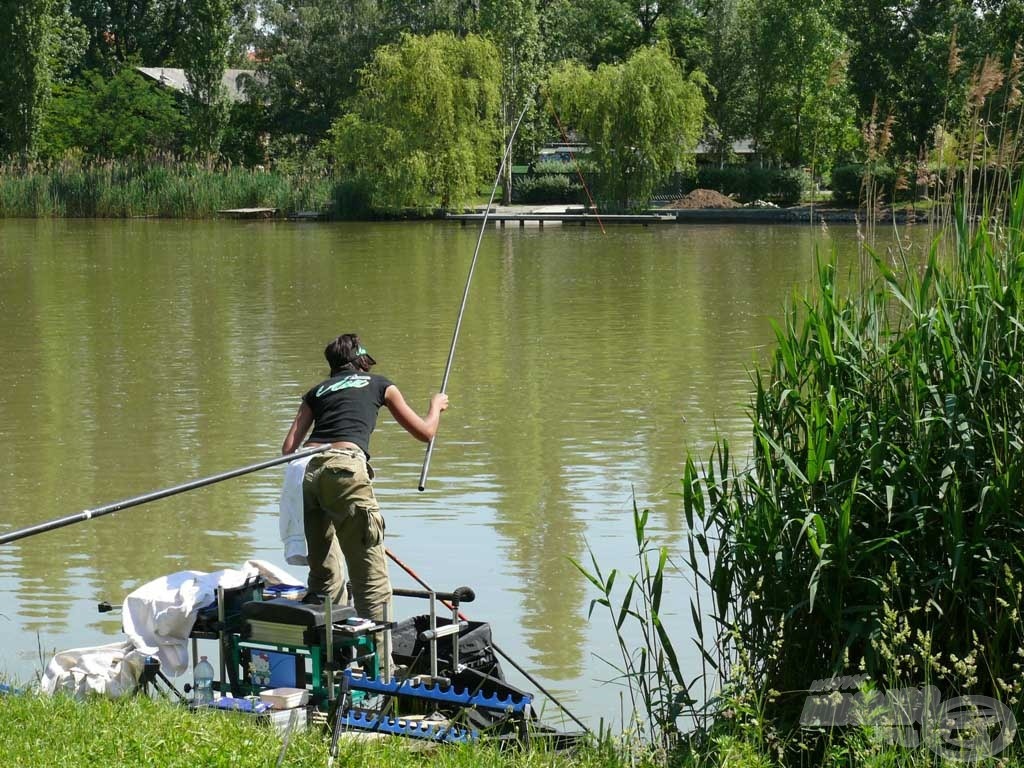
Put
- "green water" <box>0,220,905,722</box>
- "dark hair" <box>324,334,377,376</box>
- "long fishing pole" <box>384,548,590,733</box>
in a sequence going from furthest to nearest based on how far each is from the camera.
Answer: "green water" <box>0,220,905,722</box> → "dark hair" <box>324,334,377,376</box> → "long fishing pole" <box>384,548,590,733</box>

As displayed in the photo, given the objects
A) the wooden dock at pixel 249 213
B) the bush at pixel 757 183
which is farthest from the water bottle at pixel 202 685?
the bush at pixel 757 183

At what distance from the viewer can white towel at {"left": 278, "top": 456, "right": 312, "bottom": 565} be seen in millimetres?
5457

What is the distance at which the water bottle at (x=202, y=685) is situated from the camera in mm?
5074

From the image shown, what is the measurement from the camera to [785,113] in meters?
53.7

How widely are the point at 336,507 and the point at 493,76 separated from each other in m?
39.4

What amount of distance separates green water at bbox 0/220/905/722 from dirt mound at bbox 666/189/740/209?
58.6ft

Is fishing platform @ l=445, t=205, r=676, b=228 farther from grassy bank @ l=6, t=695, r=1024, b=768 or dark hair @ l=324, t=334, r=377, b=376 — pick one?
grassy bank @ l=6, t=695, r=1024, b=768

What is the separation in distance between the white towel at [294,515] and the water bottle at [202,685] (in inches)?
21.3

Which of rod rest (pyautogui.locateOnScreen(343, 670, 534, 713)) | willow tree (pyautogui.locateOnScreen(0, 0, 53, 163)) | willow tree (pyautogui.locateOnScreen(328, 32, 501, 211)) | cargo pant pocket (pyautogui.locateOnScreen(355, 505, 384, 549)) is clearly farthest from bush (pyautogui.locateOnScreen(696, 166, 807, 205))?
rod rest (pyautogui.locateOnScreen(343, 670, 534, 713))

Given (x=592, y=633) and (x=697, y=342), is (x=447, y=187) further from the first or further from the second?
(x=592, y=633)

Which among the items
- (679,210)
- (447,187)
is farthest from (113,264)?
(679,210)

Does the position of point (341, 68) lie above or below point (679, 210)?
above

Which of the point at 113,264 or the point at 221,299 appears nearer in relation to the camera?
the point at 221,299

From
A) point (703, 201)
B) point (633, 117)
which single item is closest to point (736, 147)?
point (703, 201)
